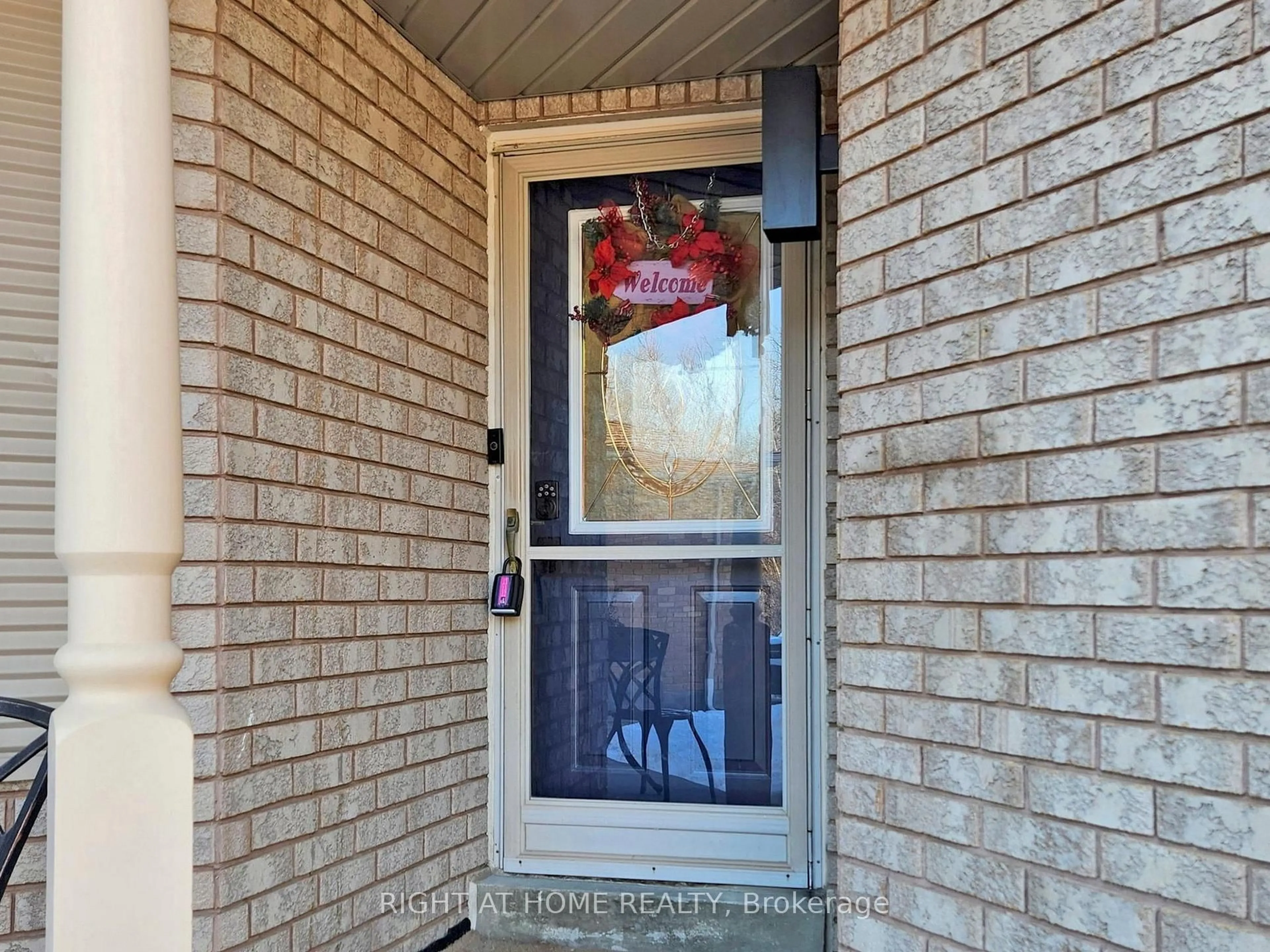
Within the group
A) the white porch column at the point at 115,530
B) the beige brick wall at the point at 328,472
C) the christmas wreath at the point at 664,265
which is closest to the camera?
the white porch column at the point at 115,530

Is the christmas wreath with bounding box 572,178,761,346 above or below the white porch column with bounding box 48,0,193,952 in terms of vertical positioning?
above

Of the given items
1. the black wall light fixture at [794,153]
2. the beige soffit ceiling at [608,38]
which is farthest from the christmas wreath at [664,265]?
the black wall light fixture at [794,153]

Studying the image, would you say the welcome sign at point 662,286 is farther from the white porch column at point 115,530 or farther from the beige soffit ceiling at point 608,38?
the white porch column at point 115,530

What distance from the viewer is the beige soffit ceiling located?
2.50 m

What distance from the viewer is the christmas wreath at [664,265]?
2.94 metres

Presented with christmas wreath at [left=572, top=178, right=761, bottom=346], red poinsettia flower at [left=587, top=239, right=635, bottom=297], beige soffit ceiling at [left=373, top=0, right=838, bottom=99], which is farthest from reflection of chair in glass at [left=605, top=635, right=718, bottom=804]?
beige soffit ceiling at [left=373, top=0, right=838, bottom=99]

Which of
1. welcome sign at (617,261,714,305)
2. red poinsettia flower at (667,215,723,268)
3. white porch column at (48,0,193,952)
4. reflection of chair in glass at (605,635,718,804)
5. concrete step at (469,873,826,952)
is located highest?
red poinsettia flower at (667,215,723,268)

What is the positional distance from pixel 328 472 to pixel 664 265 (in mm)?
1249

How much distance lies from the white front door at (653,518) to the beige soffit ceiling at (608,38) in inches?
9.0

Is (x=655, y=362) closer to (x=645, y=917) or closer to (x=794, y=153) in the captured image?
(x=794, y=153)

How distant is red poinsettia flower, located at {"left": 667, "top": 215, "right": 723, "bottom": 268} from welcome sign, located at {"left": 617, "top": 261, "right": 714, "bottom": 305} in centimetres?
3

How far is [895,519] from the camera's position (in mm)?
1859

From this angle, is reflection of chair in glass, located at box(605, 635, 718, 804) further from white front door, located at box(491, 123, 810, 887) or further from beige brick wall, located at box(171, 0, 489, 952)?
beige brick wall, located at box(171, 0, 489, 952)

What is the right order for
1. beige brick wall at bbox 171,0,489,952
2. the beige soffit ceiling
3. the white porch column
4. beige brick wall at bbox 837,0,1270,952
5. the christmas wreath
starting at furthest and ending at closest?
the christmas wreath → the beige soffit ceiling → beige brick wall at bbox 171,0,489,952 → beige brick wall at bbox 837,0,1270,952 → the white porch column
